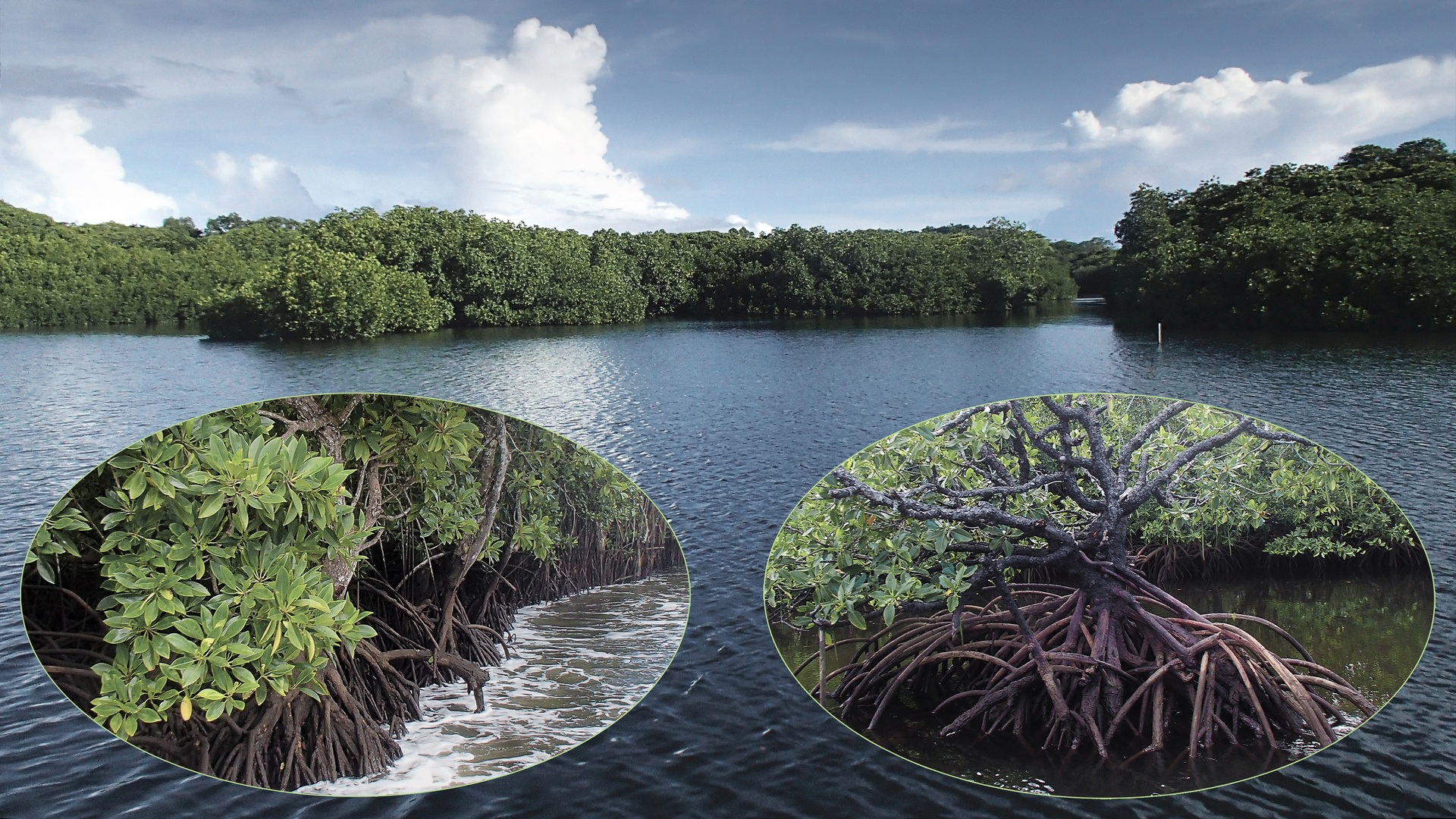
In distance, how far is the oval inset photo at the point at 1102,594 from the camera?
211 inches

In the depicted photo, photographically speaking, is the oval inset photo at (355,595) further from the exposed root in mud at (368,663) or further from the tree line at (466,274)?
the tree line at (466,274)

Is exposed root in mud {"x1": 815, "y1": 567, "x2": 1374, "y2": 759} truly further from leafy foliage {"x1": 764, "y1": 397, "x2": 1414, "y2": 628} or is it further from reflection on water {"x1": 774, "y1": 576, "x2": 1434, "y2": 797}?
leafy foliage {"x1": 764, "y1": 397, "x2": 1414, "y2": 628}

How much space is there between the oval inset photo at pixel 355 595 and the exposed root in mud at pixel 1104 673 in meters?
1.69

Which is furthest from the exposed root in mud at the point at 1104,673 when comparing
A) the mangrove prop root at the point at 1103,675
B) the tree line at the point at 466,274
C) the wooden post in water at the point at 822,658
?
the tree line at the point at 466,274

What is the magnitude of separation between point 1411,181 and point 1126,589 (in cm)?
5699

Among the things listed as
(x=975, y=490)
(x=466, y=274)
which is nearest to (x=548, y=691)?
(x=975, y=490)

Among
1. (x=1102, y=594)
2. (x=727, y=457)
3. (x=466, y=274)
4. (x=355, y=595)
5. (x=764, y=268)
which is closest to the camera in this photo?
(x=1102, y=594)

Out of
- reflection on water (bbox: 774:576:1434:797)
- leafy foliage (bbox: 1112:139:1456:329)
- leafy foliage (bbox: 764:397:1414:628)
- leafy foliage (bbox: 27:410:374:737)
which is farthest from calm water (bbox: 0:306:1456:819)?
leafy foliage (bbox: 1112:139:1456:329)

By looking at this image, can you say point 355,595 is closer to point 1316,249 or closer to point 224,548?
point 224,548

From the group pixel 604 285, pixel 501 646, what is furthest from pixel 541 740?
pixel 604 285

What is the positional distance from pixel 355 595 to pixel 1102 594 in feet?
14.5

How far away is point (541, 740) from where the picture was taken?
20.4ft

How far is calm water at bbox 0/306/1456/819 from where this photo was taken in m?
6.61

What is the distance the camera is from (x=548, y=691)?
20.6 ft
